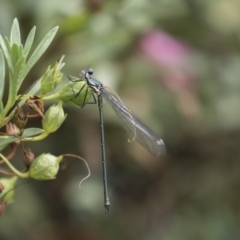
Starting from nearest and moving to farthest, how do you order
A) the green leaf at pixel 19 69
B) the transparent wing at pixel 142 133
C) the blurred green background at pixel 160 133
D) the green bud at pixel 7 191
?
the green leaf at pixel 19 69 → the green bud at pixel 7 191 → the transparent wing at pixel 142 133 → the blurred green background at pixel 160 133

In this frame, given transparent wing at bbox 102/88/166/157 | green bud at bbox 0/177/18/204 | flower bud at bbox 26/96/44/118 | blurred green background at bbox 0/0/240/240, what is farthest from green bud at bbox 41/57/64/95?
blurred green background at bbox 0/0/240/240

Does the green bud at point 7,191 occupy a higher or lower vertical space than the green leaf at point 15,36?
lower

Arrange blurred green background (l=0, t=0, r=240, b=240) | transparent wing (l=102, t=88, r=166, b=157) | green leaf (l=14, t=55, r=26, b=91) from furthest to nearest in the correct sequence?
blurred green background (l=0, t=0, r=240, b=240) < transparent wing (l=102, t=88, r=166, b=157) < green leaf (l=14, t=55, r=26, b=91)

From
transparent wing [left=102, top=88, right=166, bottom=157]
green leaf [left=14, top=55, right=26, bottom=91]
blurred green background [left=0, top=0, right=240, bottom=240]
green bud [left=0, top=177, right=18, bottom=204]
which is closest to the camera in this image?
green leaf [left=14, top=55, right=26, bottom=91]

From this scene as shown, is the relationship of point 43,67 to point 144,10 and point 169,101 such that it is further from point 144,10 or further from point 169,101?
point 169,101

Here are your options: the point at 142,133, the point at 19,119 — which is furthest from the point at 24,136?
the point at 142,133

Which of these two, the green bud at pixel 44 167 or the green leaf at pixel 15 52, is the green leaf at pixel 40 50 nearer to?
the green leaf at pixel 15 52

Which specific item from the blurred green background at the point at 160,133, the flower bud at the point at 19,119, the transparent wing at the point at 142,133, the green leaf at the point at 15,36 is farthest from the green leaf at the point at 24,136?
the blurred green background at the point at 160,133

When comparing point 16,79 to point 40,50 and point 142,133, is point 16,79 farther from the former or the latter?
point 142,133

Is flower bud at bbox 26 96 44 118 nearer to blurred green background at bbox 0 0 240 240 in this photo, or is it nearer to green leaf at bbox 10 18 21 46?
green leaf at bbox 10 18 21 46
